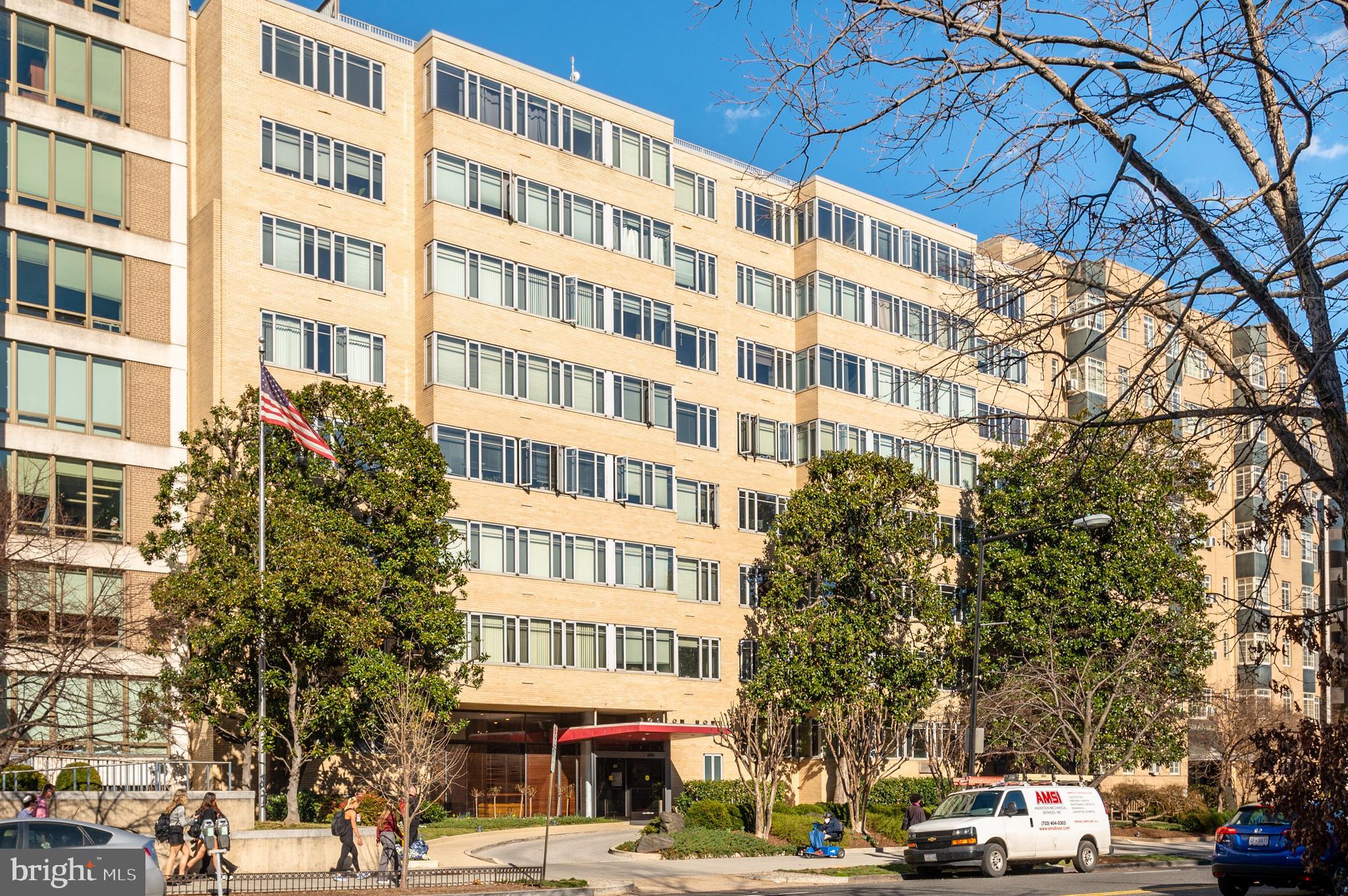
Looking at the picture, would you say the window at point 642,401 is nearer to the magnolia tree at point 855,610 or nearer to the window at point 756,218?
the magnolia tree at point 855,610

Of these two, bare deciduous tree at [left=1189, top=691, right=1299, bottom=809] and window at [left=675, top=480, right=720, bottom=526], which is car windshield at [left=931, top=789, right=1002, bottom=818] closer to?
window at [left=675, top=480, right=720, bottom=526]

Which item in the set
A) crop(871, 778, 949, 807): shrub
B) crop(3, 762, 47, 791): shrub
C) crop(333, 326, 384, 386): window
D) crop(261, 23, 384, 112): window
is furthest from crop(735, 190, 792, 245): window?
crop(3, 762, 47, 791): shrub

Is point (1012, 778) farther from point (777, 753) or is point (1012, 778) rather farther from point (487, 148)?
point (487, 148)

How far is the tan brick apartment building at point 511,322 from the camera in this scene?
138 ft

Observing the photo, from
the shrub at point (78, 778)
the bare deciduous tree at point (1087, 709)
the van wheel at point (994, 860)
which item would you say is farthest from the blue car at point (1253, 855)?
the shrub at point (78, 778)

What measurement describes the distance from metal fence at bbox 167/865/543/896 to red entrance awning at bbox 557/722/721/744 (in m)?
16.6

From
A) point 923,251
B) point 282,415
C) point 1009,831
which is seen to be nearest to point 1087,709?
point 1009,831

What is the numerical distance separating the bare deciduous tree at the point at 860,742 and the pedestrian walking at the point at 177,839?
23064mm

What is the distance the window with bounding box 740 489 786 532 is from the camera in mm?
54625

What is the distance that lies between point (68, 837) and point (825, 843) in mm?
19876

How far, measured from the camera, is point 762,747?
43219 millimetres

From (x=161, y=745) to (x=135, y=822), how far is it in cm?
882

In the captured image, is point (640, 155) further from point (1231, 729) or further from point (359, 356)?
point (1231, 729)

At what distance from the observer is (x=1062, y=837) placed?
32.0 m
